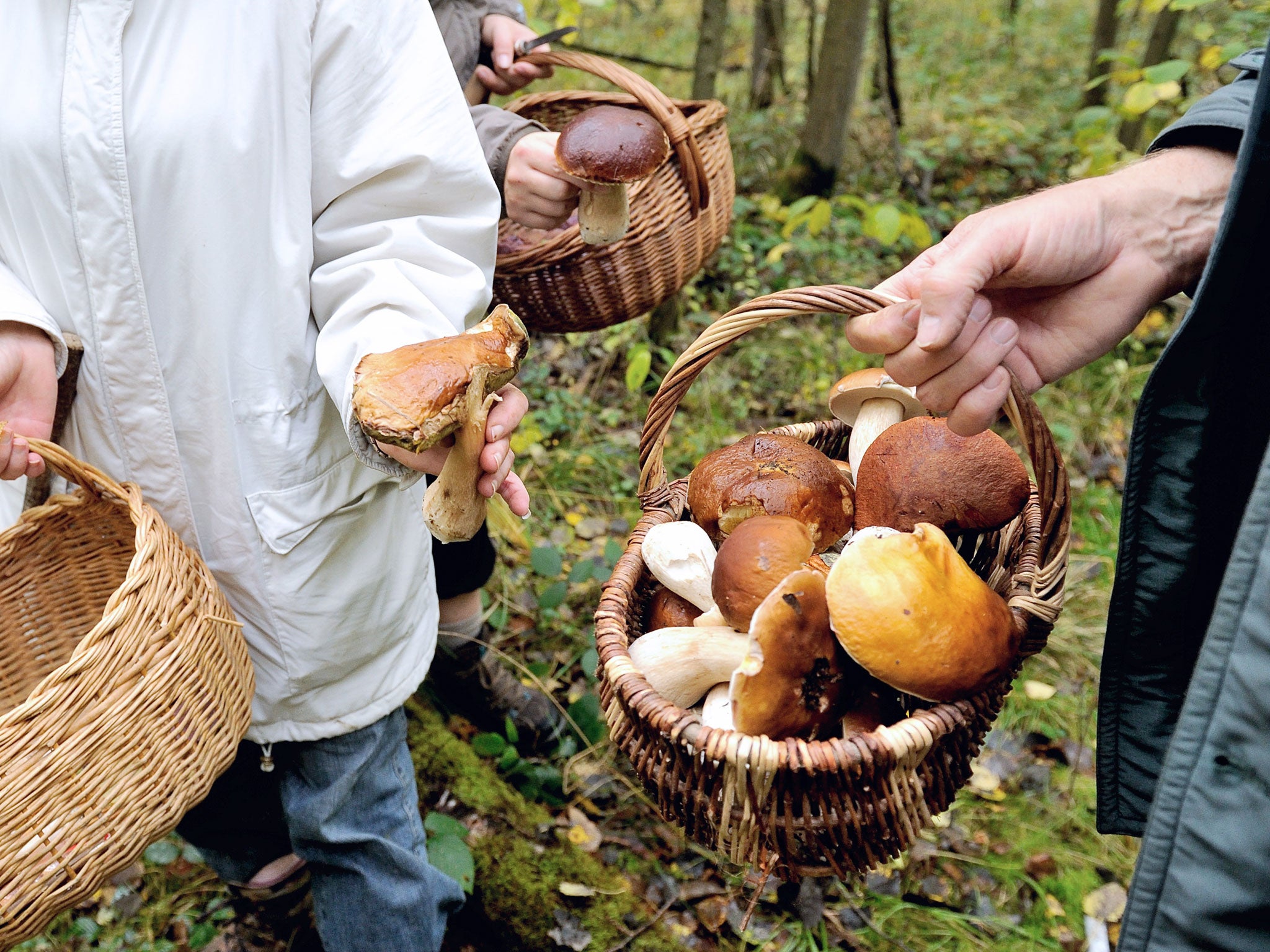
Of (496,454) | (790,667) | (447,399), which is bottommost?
(790,667)

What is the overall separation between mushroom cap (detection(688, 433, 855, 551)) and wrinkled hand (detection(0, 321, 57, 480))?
0.91 meters

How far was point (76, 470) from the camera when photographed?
123cm

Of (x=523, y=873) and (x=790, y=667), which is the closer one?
(x=790, y=667)

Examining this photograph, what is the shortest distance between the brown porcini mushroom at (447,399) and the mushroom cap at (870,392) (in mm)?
527

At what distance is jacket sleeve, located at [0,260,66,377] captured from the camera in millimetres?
1158

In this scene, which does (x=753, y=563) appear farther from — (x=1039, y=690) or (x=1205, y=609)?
(x=1039, y=690)

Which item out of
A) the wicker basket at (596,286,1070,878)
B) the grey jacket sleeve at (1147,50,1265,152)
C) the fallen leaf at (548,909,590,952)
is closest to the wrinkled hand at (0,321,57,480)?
the wicker basket at (596,286,1070,878)

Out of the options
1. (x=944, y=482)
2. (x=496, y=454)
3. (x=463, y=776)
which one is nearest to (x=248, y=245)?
(x=496, y=454)

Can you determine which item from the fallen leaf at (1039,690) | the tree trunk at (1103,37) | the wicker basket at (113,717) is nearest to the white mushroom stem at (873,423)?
the wicker basket at (113,717)

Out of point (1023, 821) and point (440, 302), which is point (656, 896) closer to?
point (1023, 821)

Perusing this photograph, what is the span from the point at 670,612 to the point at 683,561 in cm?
8

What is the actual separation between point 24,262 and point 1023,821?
90.8 inches

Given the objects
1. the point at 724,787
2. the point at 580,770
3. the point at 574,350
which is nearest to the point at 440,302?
the point at 724,787

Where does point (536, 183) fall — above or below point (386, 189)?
below
